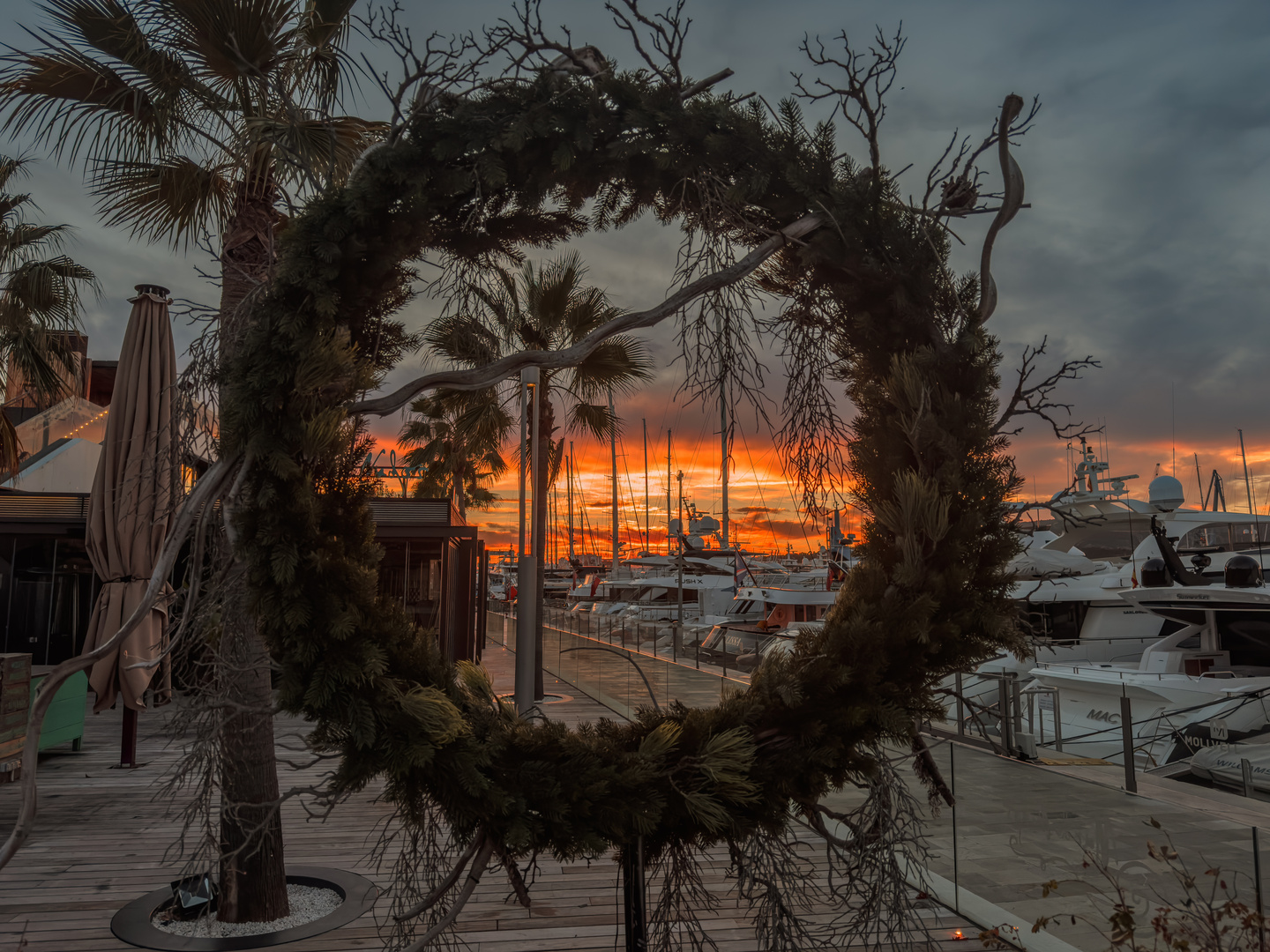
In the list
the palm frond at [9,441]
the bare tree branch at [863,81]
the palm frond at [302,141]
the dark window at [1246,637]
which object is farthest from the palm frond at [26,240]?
the dark window at [1246,637]

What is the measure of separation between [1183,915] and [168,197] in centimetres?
591

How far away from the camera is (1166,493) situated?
538 inches

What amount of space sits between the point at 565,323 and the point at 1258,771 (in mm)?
9820

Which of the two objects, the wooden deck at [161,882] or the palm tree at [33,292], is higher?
the palm tree at [33,292]

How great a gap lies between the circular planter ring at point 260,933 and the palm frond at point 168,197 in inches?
145

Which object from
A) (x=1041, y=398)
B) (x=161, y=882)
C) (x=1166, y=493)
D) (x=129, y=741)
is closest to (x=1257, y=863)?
(x=1041, y=398)

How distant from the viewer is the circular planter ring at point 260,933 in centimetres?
379

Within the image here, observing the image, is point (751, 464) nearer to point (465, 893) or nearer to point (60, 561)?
point (465, 893)

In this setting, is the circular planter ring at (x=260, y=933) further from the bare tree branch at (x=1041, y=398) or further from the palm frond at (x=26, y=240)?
the palm frond at (x=26, y=240)

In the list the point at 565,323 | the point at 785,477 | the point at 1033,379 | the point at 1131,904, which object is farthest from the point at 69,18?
the point at 565,323

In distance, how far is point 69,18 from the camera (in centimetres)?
404

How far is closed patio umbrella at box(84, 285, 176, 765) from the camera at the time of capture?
537 cm

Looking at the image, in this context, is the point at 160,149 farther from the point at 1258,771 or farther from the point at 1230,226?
the point at 1230,226

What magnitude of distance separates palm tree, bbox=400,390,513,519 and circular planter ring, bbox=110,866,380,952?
8.95 ft
